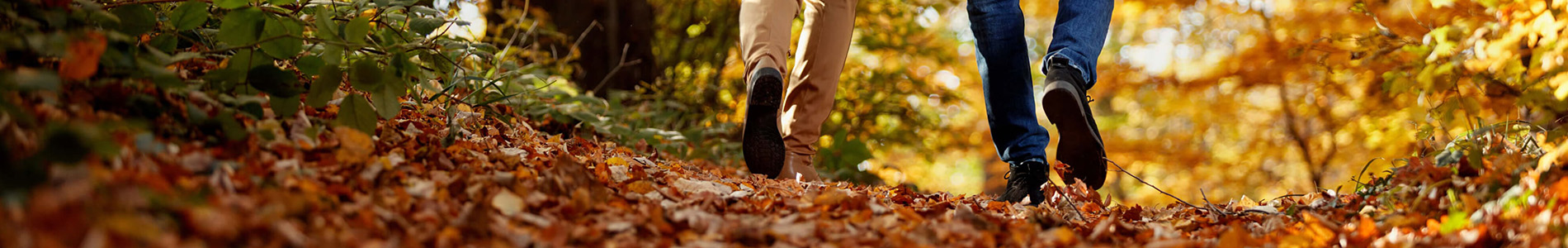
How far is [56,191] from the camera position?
70 cm

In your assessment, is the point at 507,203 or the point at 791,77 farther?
the point at 791,77

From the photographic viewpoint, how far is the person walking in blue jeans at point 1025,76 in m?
1.97

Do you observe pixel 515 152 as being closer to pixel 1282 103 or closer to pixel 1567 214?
pixel 1567 214

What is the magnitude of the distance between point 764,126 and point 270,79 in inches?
46.5

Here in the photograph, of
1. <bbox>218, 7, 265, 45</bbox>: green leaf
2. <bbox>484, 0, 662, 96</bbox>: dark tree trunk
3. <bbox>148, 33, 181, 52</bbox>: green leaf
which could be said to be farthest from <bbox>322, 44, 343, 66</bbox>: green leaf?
<bbox>484, 0, 662, 96</bbox>: dark tree trunk

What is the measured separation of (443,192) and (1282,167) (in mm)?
10016

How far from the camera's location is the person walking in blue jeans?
6.47ft

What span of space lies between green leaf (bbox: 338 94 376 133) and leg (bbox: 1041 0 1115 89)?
139 centimetres

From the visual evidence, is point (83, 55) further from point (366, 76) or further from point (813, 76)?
point (813, 76)

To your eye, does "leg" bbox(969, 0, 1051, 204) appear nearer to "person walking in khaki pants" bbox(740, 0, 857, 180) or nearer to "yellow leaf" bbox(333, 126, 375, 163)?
"person walking in khaki pants" bbox(740, 0, 857, 180)

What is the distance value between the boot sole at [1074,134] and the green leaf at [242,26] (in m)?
1.42

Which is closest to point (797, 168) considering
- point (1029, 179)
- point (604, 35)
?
point (1029, 179)

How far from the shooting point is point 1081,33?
2.03 meters

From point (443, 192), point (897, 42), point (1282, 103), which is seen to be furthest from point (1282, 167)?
point (443, 192)
